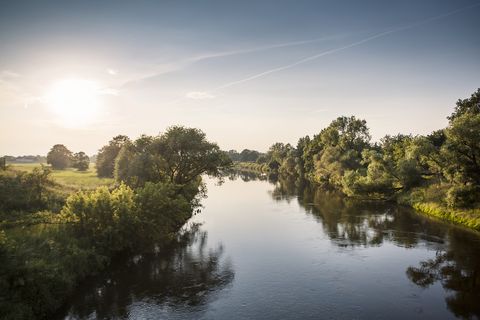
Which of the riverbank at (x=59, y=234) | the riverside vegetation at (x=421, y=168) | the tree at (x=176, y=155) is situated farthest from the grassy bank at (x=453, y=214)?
the riverbank at (x=59, y=234)

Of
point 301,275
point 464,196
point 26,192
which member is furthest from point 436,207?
point 26,192

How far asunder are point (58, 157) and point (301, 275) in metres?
114

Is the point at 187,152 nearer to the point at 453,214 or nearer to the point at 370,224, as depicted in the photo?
the point at 370,224

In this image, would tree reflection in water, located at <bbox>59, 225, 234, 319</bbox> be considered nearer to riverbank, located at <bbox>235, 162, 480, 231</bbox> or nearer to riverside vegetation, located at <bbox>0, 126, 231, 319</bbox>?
riverside vegetation, located at <bbox>0, 126, 231, 319</bbox>

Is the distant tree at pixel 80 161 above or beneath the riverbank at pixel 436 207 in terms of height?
above

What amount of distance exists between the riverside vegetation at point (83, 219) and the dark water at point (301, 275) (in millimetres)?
2601

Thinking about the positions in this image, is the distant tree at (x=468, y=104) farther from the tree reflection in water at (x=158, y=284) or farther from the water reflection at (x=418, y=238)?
the tree reflection in water at (x=158, y=284)

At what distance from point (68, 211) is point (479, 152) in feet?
195

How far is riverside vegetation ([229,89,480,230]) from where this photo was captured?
58.4 metres

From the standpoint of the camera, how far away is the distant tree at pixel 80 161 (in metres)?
126

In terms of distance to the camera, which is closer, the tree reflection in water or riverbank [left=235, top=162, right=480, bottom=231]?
the tree reflection in water

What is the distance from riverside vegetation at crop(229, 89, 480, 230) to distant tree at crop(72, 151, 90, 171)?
3220 inches

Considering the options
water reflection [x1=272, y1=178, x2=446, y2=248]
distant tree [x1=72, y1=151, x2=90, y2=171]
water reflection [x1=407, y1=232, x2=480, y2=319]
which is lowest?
water reflection [x1=407, y1=232, x2=480, y2=319]

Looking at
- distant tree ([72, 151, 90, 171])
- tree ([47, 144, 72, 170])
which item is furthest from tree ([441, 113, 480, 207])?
tree ([47, 144, 72, 170])
